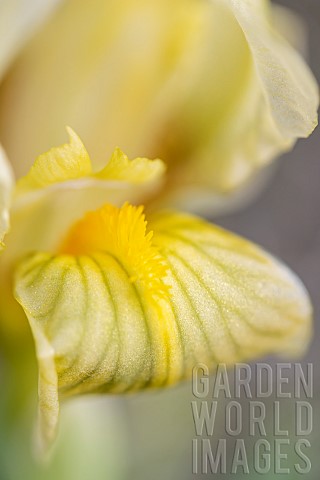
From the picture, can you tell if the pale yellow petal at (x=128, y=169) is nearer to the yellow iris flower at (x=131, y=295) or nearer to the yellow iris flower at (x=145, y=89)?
the yellow iris flower at (x=131, y=295)

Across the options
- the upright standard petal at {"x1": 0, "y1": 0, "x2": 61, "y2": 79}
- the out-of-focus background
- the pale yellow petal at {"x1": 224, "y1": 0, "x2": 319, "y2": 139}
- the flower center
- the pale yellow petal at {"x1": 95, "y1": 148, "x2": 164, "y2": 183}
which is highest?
the upright standard petal at {"x1": 0, "y1": 0, "x2": 61, "y2": 79}

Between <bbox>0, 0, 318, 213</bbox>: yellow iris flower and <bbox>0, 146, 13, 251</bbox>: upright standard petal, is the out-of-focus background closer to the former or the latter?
<bbox>0, 0, 318, 213</bbox>: yellow iris flower

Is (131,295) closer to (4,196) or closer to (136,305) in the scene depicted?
(136,305)

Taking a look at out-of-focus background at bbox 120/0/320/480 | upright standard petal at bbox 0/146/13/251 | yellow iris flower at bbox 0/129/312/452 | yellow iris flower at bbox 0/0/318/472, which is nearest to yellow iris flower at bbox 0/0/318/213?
yellow iris flower at bbox 0/0/318/472

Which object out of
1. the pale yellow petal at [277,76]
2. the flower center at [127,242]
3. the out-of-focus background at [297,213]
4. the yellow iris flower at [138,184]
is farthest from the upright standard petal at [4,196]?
the out-of-focus background at [297,213]

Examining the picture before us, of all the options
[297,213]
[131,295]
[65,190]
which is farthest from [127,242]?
[297,213]

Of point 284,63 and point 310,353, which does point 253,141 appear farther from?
point 310,353
